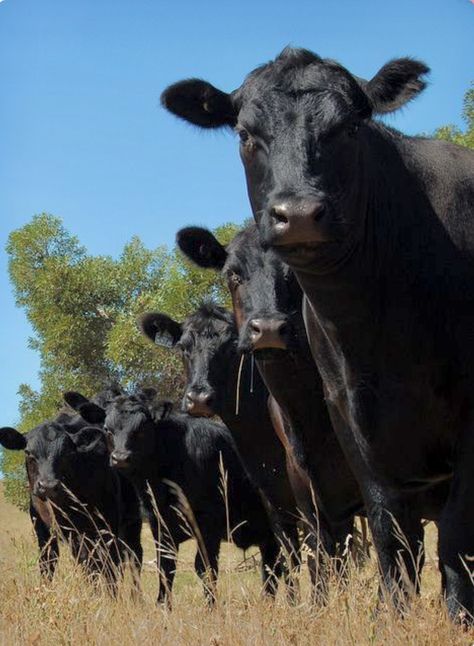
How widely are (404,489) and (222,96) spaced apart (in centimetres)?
237

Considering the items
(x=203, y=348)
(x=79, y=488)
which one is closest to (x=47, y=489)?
(x=79, y=488)

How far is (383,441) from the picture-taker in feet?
16.3

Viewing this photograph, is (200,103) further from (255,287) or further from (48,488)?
(48,488)

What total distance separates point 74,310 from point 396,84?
29141mm

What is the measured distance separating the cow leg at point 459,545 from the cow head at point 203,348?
5.13 meters

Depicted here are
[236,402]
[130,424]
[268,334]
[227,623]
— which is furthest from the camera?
[130,424]

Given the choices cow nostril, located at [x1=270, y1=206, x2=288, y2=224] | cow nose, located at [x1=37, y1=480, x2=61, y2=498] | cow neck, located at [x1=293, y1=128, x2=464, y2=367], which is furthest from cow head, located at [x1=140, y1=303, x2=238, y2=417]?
cow nostril, located at [x1=270, y1=206, x2=288, y2=224]

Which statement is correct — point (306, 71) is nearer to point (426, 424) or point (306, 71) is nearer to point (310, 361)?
point (426, 424)

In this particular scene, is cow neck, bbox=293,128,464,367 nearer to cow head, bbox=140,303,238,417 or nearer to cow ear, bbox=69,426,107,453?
cow head, bbox=140,303,238,417

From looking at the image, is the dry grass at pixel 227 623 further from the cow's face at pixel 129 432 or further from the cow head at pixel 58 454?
the cow head at pixel 58 454

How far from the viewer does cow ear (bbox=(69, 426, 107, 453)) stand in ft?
46.0

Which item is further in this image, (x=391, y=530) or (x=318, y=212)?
(x=391, y=530)

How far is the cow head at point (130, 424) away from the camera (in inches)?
474

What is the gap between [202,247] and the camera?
28.7 ft
